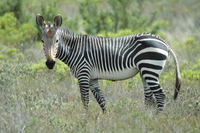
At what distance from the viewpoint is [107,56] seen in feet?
23.5

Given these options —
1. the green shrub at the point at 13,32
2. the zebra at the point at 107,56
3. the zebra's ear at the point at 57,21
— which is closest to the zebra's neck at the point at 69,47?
the zebra at the point at 107,56

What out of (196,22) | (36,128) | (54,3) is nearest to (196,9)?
(196,22)

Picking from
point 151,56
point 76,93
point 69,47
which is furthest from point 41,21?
point 151,56

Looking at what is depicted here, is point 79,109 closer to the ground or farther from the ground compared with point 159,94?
closer to the ground

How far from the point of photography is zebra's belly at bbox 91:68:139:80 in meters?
7.05

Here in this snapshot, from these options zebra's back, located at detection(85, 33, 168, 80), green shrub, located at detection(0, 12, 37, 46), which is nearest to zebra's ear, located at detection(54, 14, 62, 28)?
zebra's back, located at detection(85, 33, 168, 80)

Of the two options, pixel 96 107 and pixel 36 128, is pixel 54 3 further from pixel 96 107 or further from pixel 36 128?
pixel 36 128

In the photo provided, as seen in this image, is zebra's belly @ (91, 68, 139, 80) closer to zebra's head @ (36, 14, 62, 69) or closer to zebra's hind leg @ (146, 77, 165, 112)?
zebra's hind leg @ (146, 77, 165, 112)

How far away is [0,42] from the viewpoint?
12.6 metres

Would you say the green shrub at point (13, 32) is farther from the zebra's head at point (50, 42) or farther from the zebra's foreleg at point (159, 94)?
the zebra's foreleg at point (159, 94)

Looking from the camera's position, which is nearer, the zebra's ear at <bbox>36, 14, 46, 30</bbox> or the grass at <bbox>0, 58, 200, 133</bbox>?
the grass at <bbox>0, 58, 200, 133</bbox>

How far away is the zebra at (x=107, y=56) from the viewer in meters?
6.73

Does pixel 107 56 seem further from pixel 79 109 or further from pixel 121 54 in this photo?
pixel 79 109

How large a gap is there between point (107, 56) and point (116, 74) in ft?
1.36
